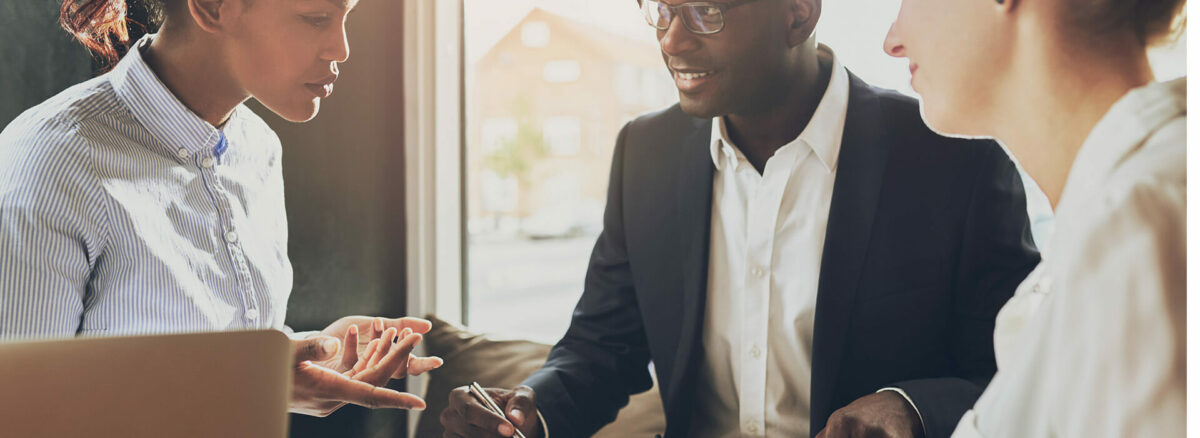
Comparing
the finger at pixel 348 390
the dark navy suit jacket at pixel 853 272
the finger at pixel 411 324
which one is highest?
the dark navy suit jacket at pixel 853 272

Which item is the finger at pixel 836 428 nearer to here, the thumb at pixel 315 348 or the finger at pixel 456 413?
the finger at pixel 456 413

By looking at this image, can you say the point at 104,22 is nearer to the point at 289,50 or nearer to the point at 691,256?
the point at 289,50

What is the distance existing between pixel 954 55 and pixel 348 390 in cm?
125

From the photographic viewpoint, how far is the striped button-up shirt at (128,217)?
1.36 m

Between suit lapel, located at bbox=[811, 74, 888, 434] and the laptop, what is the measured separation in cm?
88

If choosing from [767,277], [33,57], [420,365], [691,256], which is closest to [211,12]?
[33,57]

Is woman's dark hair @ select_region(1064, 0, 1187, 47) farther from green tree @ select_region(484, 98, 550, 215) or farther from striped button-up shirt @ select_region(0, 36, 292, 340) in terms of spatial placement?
striped button-up shirt @ select_region(0, 36, 292, 340)

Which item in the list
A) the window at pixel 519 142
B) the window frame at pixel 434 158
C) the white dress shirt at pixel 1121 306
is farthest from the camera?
the window frame at pixel 434 158

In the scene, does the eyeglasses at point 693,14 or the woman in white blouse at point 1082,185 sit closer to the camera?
the woman in white blouse at point 1082,185

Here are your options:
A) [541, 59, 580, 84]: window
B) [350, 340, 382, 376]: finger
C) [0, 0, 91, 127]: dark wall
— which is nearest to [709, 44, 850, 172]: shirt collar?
[541, 59, 580, 84]: window

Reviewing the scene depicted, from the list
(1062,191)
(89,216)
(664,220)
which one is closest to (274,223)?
(89,216)

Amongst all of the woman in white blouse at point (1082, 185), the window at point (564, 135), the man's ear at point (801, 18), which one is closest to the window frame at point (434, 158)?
the window at point (564, 135)

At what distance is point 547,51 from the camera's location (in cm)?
161

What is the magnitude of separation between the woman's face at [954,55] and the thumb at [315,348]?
1.18 meters
